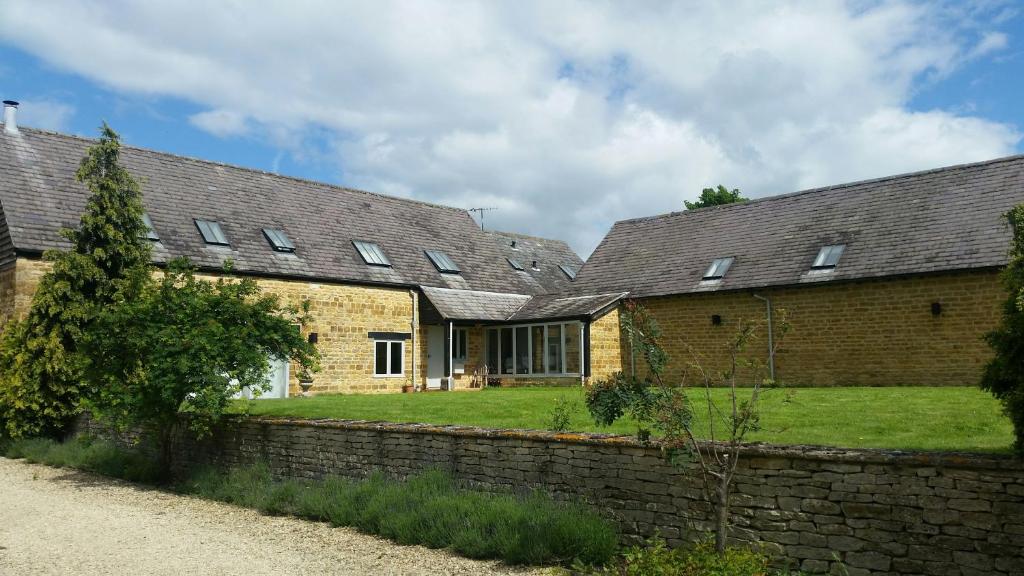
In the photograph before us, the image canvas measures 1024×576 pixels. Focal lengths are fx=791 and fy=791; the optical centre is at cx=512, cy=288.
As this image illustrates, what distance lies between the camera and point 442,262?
28109 millimetres

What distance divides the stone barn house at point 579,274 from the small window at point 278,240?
0.07 m

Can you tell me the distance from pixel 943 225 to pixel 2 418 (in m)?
22.5

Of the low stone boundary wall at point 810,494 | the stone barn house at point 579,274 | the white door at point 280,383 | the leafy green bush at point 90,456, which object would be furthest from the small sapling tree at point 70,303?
the low stone boundary wall at point 810,494

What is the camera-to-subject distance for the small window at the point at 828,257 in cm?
2117

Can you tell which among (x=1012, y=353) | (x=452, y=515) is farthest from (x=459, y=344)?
(x=1012, y=353)

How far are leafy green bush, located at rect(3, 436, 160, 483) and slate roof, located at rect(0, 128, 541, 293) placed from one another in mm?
5163

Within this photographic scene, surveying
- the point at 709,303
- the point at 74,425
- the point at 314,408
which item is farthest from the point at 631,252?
the point at 74,425

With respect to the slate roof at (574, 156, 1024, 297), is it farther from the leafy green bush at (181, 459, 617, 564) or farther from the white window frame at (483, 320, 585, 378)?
the leafy green bush at (181, 459, 617, 564)

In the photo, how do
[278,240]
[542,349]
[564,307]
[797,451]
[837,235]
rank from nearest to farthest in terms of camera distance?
[797,451]
[837,235]
[278,240]
[542,349]
[564,307]

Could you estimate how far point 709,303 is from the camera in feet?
75.5

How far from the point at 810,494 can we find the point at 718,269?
17.4m

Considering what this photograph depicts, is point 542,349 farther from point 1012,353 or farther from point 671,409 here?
point 1012,353

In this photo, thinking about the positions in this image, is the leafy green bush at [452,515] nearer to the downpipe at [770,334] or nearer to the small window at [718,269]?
the downpipe at [770,334]

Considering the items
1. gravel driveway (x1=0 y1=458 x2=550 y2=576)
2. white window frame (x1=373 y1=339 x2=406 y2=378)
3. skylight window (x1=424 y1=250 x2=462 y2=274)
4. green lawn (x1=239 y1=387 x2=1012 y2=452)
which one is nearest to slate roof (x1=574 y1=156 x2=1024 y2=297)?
skylight window (x1=424 y1=250 x2=462 y2=274)
